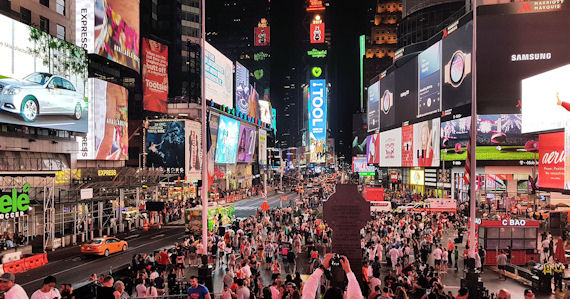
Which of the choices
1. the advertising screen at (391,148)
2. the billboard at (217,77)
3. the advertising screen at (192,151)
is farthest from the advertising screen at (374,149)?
the billboard at (217,77)

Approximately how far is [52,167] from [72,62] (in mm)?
8794

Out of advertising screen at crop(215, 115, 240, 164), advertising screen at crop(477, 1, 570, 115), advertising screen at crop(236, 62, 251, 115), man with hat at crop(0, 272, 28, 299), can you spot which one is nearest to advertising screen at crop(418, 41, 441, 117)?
advertising screen at crop(477, 1, 570, 115)

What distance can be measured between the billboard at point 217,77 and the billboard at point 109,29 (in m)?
9.65

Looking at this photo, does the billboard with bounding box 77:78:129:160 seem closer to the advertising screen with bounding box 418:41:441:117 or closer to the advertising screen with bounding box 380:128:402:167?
the advertising screen with bounding box 418:41:441:117

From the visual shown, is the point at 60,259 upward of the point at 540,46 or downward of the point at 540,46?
downward

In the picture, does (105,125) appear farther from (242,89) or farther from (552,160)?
(552,160)

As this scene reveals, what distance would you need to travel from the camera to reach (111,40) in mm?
48062

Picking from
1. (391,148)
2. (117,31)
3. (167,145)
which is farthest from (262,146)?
(117,31)

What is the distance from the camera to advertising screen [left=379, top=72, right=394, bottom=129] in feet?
298

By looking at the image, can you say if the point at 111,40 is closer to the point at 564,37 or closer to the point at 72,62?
the point at 72,62

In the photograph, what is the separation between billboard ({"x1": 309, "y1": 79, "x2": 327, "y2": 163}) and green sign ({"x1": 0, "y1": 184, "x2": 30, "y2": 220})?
148 m

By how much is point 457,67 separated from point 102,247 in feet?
158

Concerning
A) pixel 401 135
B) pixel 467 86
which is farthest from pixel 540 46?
pixel 401 135

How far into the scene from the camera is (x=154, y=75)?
59.7 metres
